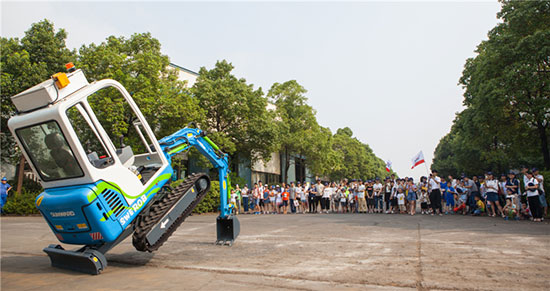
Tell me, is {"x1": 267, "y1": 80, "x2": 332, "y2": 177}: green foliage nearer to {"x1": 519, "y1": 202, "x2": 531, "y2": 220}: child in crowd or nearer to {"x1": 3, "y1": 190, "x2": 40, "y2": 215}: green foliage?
{"x1": 3, "y1": 190, "x2": 40, "y2": 215}: green foliage

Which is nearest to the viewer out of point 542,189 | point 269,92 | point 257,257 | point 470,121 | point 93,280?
point 93,280

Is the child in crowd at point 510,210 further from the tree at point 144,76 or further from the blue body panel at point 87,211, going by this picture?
the tree at point 144,76

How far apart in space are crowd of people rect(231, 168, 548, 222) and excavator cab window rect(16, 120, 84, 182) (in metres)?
7.62

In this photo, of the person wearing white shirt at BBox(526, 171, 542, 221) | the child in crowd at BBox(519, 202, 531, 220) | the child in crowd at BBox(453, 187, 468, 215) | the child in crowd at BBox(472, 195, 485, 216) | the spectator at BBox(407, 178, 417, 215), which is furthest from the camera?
the spectator at BBox(407, 178, 417, 215)

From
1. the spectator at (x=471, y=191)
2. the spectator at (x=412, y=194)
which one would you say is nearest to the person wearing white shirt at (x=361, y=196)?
the spectator at (x=412, y=194)

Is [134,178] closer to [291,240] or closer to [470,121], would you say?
[291,240]

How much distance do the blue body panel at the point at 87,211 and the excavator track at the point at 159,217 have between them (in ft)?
0.91

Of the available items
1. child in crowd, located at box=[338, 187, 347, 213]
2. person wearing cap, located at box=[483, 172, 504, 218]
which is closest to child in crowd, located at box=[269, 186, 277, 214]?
child in crowd, located at box=[338, 187, 347, 213]

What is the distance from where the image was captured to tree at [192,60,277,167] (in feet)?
98.9

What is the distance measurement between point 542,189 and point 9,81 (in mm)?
27045

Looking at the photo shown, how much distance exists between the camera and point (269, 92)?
1629 inches

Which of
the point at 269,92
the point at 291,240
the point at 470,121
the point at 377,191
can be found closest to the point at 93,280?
the point at 291,240

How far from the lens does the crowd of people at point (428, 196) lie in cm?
1370

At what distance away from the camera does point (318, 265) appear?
6000 mm
